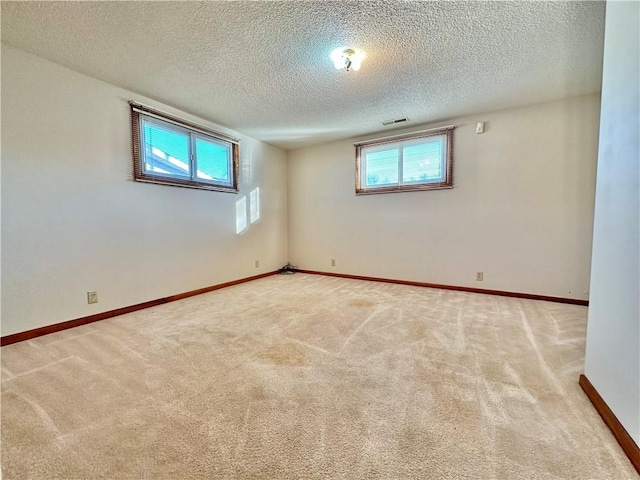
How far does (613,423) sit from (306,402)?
1.41 m

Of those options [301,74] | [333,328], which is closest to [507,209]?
[333,328]

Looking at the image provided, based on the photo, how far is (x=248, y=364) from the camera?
5.97 ft

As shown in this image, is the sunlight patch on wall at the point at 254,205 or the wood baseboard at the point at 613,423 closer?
the wood baseboard at the point at 613,423

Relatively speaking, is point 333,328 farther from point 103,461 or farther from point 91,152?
point 91,152

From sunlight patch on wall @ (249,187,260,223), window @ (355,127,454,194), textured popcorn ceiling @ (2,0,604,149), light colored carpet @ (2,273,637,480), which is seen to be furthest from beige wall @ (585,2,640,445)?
sunlight patch on wall @ (249,187,260,223)

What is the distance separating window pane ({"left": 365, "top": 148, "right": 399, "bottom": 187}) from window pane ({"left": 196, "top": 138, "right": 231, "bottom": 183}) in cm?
227

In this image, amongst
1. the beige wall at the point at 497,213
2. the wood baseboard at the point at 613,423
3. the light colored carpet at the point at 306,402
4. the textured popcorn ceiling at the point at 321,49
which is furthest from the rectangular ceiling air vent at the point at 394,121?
the wood baseboard at the point at 613,423

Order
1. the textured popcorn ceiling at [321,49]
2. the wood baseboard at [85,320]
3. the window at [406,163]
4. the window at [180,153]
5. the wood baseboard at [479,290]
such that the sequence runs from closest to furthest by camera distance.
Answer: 1. the textured popcorn ceiling at [321,49]
2. the wood baseboard at [85,320]
3. the window at [180,153]
4. the wood baseboard at [479,290]
5. the window at [406,163]

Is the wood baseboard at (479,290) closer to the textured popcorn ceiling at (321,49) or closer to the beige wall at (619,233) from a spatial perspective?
the beige wall at (619,233)

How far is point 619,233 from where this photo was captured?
1266 millimetres

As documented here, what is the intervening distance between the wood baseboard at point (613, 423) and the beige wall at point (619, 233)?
3 cm

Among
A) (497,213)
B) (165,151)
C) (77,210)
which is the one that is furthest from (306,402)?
(497,213)

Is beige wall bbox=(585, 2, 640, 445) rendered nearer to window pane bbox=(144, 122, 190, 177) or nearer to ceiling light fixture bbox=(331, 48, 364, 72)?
ceiling light fixture bbox=(331, 48, 364, 72)

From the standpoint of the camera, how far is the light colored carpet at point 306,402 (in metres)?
1.06
